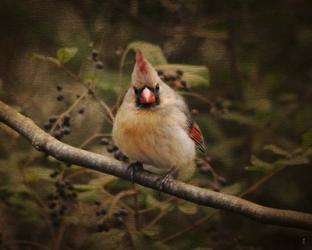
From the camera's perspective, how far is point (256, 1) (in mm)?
2301

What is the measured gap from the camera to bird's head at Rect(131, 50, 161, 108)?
1.61 metres

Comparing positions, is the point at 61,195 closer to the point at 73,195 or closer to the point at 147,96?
the point at 73,195

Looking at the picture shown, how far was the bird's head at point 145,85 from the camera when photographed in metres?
1.61

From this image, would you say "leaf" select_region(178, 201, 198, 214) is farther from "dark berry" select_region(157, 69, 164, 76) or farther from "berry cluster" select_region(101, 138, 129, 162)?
"dark berry" select_region(157, 69, 164, 76)

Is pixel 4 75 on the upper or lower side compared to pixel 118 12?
lower

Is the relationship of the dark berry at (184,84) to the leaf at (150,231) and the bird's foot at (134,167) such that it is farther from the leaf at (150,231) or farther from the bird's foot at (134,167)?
the leaf at (150,231)

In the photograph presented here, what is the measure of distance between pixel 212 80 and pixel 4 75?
28.6 inches

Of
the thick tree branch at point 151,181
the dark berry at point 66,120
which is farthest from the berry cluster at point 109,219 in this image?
the dark berry at point 66,120

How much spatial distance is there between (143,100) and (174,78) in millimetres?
136

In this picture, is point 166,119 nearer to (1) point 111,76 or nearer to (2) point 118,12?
(1) point 111,76

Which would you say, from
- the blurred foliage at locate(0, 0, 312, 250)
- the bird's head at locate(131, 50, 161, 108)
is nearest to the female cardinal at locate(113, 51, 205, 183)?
the bird's head at locate(131, 50, 161, 108)

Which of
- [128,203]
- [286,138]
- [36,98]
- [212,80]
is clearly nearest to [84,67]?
[36,98]


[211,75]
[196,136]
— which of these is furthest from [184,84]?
[211,75]

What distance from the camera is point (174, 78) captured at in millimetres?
A: 1767
